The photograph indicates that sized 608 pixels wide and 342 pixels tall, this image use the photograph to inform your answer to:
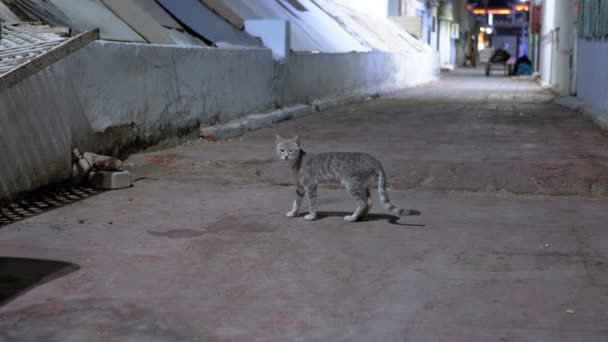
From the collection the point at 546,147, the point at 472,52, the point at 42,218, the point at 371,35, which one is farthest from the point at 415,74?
the point at 472,52

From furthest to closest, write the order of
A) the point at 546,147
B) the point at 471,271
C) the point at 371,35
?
the point at 371,35 → the point at 546,147 → the point at 471,271

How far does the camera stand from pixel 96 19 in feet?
28.6

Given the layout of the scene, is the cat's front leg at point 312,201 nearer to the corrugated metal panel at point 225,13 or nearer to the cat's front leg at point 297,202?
the cat's front leg at point 297,202

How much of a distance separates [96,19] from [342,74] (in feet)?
31.2

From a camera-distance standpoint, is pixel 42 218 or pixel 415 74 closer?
pixel 42 218

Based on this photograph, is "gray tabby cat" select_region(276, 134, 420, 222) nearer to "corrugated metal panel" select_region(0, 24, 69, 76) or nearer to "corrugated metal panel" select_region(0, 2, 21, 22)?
"corrugated metal panel" select_region(0, 24, 69, 76)

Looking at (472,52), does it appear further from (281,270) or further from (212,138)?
(281,270)

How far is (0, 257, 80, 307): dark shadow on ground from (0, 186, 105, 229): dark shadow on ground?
3.68ft

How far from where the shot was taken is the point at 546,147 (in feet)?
30.6

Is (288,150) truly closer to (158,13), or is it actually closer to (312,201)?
(312,201)

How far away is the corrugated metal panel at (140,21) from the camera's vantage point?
30.4ft

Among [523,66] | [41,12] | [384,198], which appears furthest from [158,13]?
[523,66]

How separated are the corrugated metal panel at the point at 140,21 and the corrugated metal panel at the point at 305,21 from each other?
12.5 feet

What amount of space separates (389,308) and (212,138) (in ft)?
21.3
